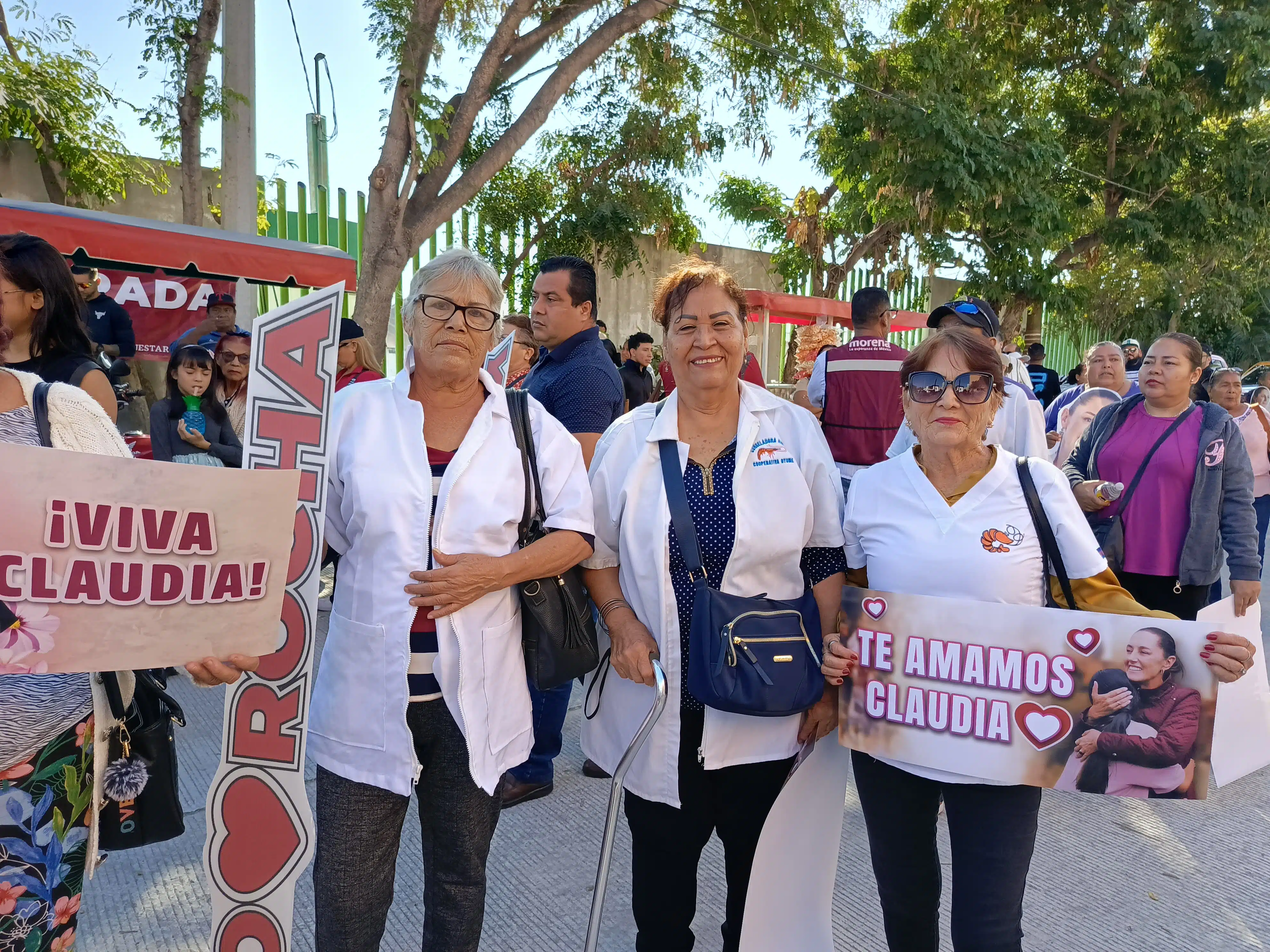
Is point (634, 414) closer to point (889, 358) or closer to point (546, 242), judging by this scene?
point (889, 358)

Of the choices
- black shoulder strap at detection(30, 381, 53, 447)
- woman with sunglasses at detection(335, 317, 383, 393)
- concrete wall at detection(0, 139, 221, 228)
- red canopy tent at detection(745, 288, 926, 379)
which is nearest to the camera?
black shoulder strap at detection(30, 381, 53, 447)

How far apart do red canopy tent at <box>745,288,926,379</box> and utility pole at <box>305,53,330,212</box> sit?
18.9 feet

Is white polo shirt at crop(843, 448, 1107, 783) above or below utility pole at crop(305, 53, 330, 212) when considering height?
below

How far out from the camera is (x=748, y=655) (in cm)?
210

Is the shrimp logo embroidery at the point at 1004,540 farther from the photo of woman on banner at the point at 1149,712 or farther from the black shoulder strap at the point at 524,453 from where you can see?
the black shoulder strap at the point at 524,453

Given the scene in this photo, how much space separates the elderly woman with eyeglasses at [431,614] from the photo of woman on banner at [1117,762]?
4.04ft

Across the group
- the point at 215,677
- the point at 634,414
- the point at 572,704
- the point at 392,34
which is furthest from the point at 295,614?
the point at 392,34

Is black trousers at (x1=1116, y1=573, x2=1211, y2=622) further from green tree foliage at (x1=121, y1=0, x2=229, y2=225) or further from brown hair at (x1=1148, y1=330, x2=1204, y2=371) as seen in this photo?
green tree foliage at (x1=121, y1=0, x2=229, y2=225)

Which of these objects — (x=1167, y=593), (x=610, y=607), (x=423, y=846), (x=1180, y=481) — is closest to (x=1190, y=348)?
(x=1180, y=481)

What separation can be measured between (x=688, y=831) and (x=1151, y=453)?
2894 mm

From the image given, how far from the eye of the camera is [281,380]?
212 centimetres

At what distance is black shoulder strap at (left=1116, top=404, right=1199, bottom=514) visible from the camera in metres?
3.97

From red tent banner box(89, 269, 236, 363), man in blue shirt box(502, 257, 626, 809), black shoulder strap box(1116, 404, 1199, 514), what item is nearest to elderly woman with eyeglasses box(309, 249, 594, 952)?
man in blue shirt box(502, 257, 626, 809)

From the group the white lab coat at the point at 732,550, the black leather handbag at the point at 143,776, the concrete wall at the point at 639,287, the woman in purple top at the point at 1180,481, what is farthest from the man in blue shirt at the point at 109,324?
the concrete wall at the point at 639,287
